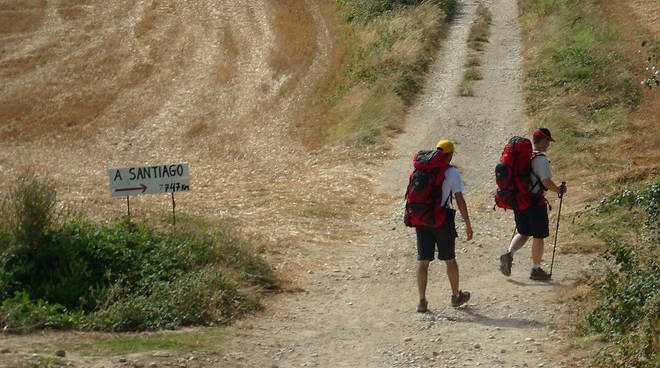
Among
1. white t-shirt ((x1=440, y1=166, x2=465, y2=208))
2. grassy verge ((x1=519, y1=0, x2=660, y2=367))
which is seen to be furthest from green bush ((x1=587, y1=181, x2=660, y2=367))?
white t-shirt ((x1=440, y1=166, x2=465, y2=208))

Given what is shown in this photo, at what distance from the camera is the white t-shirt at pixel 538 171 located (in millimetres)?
8578

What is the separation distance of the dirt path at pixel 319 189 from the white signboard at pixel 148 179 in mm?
1701

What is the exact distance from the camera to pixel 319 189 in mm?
14820

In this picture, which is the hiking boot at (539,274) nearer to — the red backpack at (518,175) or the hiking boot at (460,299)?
the red backpack at (518,175)

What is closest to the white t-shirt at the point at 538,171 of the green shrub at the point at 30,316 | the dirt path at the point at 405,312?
the dirt path at the point at 405,312

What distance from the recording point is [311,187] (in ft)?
49.7

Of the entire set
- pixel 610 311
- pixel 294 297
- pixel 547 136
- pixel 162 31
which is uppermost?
pixel 162 31

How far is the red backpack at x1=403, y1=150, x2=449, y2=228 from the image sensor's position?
7.67m

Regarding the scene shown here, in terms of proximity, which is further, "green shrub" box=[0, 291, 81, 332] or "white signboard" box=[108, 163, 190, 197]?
"white signboard" box=[108, 163, 190, 197]

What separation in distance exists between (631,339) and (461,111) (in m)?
14.4

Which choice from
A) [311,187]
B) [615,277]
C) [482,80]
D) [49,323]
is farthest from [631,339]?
[482,80]

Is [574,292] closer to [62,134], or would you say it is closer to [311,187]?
[311,187]

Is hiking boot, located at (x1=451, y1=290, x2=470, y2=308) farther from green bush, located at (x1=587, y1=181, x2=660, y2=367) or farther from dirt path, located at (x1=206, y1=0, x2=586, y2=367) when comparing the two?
green bush, located at (x1=587, y1=181, x2=660, y2=367)

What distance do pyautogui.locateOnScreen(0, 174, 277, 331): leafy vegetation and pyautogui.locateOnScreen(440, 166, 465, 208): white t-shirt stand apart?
2.51 metres
